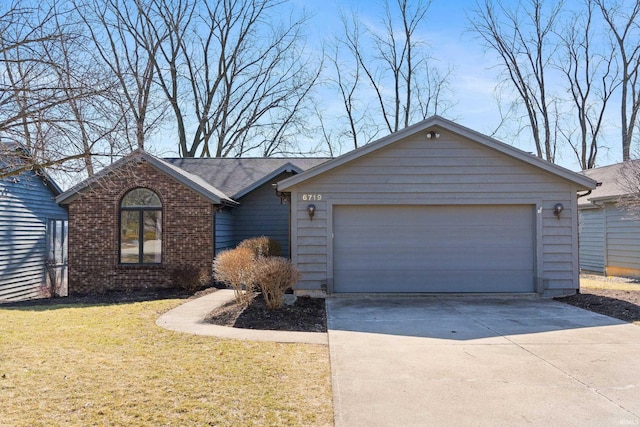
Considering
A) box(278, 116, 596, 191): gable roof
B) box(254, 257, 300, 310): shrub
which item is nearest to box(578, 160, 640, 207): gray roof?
box(278, 116, 596, 191): gable roof

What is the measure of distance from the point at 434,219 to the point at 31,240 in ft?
42.1

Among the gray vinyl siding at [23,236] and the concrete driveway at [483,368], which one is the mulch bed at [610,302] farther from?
the gray vinyl siding at [23,236]

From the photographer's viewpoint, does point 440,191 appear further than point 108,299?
No

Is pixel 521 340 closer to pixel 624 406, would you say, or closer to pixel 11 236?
pixel 624 406

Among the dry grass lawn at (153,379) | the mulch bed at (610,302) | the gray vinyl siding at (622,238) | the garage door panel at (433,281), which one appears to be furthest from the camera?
the gray vinyl siding at (622,238)

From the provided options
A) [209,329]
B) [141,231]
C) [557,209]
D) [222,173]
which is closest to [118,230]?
[141,231]

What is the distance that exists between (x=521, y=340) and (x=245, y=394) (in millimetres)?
4142

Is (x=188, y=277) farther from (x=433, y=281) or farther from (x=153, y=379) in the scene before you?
(x=153, y=379)

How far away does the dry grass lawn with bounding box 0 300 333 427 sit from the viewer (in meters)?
3.88

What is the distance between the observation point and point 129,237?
13.2 m

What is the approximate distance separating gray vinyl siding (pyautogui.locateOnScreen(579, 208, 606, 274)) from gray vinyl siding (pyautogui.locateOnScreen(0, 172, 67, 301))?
18.7 meters

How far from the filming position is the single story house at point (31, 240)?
1388 cm

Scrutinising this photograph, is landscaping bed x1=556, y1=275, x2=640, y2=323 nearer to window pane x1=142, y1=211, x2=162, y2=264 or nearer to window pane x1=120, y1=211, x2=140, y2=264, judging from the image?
window pane x1=142, y1=211, x2=162, y2=264

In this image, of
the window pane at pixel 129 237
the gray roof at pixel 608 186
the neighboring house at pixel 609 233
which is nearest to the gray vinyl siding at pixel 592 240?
the neighboring house at pixel 609 233
